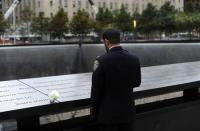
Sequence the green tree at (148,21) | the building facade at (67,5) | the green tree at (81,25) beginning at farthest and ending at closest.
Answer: the building facade at (67,5) → the green tree at (148,21) → the green tree at (81,25)

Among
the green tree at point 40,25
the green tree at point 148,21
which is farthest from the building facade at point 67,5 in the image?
the green tree at point 148,21

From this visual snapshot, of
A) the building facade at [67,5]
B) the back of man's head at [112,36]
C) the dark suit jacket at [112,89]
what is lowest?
the dark suit jacket at [112,89]

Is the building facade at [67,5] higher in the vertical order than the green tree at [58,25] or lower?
higher

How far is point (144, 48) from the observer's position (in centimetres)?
1767

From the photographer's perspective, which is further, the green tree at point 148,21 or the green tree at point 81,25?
the green tree at point 148,21

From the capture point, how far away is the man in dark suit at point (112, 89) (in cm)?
409

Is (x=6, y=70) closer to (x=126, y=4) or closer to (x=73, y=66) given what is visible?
(x=73, y=66)

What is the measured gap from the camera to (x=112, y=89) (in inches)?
163

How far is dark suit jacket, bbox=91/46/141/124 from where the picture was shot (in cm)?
409

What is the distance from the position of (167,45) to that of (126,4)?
90081 millimetres

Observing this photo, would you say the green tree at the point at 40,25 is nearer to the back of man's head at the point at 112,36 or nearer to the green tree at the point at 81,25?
the green tree at the point at 81,25

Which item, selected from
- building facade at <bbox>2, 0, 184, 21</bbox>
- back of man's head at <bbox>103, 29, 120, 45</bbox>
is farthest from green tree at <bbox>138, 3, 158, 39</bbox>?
back of man's head at <bbox>103, 29, 120, 45</bbox>

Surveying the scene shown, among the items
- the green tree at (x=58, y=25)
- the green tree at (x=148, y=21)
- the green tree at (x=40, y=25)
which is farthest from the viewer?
the green tree at (x=148, y=21)

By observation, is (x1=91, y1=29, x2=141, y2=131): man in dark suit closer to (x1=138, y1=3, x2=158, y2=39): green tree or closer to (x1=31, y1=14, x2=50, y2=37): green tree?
(x1=31, y1=14, x2=50, y2=37): green tree
